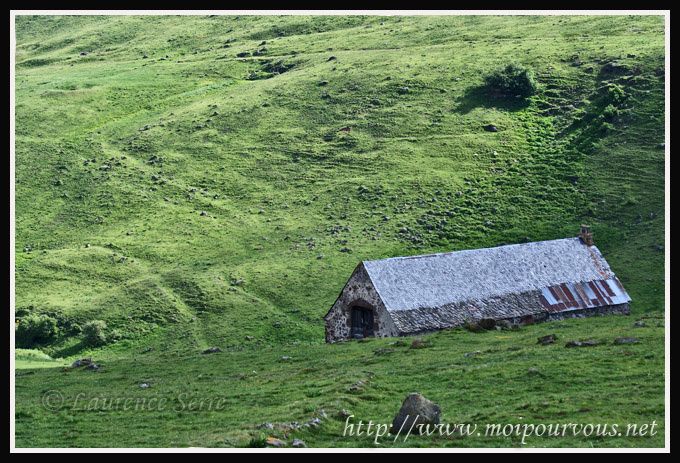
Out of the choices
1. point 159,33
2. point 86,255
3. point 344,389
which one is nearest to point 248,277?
point 86,255

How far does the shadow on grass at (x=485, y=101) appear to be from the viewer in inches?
5177

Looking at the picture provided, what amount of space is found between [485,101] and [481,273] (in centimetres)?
6113

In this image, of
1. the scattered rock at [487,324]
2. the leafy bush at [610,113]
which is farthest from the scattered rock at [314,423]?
the leafy bush at [610,113]

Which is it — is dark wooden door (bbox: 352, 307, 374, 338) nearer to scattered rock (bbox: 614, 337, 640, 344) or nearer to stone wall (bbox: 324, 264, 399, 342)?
stone wall (bbox: 324, 264, 399, 342)

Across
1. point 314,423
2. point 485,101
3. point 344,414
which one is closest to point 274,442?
point 314,423

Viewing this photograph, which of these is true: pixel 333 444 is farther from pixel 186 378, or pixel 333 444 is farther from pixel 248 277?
pixel 248 277

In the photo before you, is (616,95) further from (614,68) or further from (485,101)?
(485,101)

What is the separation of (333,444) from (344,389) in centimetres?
873

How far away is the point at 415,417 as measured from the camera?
4025 centimetres

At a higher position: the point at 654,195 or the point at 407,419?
the point at 407,419

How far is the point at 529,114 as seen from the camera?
130500 mm

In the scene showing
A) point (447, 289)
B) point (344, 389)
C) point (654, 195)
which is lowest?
point (654, 195)

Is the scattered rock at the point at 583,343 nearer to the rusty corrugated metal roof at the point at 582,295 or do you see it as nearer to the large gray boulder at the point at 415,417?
the rusty corrugated metal roof at the point at 582,295

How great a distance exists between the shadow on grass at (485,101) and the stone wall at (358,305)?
2434 inches
